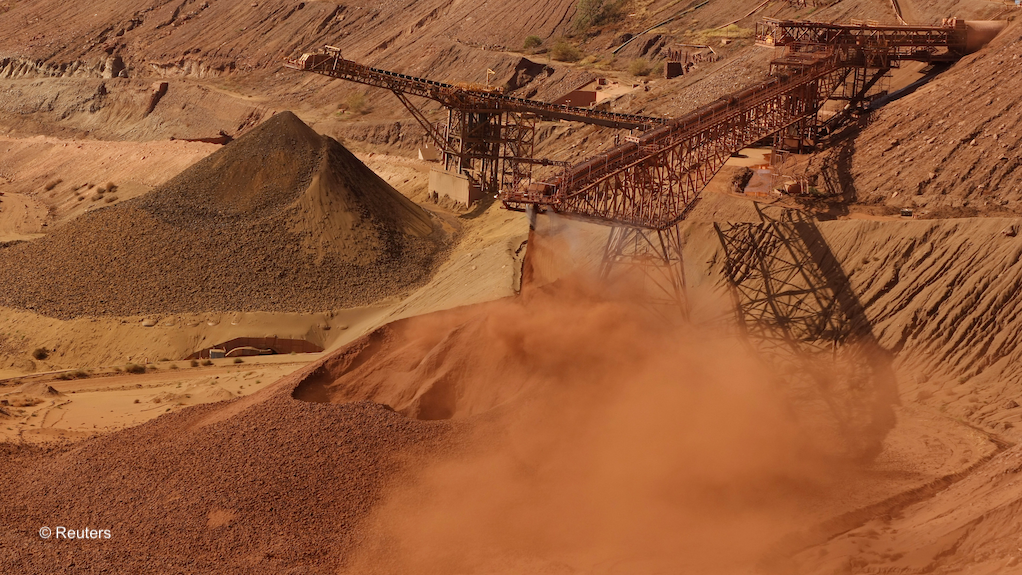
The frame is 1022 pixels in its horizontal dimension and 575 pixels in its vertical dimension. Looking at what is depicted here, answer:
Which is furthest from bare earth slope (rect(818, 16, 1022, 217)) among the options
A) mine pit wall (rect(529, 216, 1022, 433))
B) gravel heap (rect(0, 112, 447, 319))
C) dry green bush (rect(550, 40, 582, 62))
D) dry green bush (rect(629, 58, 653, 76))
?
dry green bush (rect(550, 40, 582, 62))

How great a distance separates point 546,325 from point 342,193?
18053mm

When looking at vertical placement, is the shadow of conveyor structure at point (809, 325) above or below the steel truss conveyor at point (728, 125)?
below

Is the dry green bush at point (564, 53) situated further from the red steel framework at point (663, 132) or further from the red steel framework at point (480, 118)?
the red steel framework at point (480, 118)

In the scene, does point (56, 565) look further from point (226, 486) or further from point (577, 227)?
point (577, 227)

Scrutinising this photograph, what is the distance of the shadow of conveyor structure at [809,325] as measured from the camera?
99.2 ft

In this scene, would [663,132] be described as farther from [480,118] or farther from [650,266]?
[480,118]

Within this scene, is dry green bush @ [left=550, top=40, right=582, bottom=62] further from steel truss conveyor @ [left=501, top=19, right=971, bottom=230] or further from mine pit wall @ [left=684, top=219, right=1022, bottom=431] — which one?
mine pit wall @ [left=684, top=219, right=1022, bottom=431]

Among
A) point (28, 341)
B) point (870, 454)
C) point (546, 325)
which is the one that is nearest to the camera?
point (870, 454)

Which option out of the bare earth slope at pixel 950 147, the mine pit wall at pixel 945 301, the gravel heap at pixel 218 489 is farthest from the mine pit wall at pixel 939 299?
the gravel heap at pixel 218 489

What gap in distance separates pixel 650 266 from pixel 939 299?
8.99 m

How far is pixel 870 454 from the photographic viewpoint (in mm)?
27750

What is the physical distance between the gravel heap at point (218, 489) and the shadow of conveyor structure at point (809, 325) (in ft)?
39.5

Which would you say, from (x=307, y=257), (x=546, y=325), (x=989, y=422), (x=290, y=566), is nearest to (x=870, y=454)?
(x=989, y=422)

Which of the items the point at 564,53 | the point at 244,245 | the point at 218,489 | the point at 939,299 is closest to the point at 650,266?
the point at 939,299
